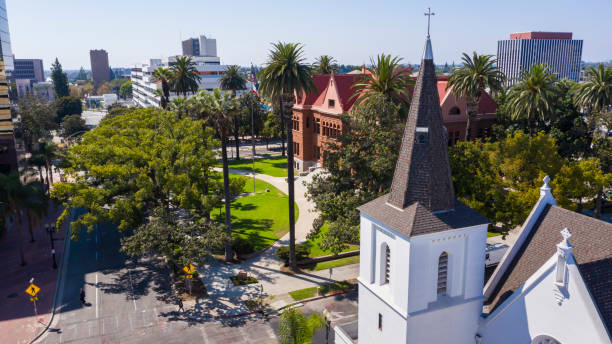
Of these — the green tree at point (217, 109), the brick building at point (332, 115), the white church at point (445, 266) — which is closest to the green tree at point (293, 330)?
the white church at point (445, 266)

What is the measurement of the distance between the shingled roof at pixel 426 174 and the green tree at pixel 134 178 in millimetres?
22879

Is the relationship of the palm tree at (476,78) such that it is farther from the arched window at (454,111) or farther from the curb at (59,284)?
the curb at (59,284)

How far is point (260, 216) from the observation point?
52.0 meters

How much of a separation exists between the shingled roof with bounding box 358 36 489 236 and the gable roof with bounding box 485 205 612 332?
3826 millimetres

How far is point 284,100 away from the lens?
34.7 m

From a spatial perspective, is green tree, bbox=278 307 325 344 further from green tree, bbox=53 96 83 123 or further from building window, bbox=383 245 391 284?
green tree, bbox=53 96 83 123

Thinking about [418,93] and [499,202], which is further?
[499,202]

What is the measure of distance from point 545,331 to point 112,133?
46.3 metres

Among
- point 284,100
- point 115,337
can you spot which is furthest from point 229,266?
point 284,100

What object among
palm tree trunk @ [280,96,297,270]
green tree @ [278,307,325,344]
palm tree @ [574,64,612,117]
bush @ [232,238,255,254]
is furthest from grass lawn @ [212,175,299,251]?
palm tree @ [574,64,612,117]

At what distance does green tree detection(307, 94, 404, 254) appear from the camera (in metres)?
31.9

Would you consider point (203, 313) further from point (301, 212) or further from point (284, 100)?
point (301, 212)

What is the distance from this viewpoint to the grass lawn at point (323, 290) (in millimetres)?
33550

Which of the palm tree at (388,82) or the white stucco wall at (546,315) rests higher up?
the palm tree at (388,82)
